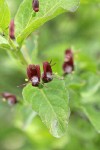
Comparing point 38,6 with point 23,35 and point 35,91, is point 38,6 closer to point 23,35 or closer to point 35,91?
point 23,35

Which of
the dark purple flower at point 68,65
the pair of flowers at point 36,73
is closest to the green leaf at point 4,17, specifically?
the pair of flowers at point 36,73

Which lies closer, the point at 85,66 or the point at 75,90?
the point at 75,90

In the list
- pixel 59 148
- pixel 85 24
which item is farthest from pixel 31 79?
pixel 85 24

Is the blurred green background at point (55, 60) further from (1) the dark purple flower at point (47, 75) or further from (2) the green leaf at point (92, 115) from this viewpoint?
(1) the dark purple flower at point (47, 75)

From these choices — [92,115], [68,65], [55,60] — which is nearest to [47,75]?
[68,65]

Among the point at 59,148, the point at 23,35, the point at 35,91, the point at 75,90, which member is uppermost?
the point at 23,35

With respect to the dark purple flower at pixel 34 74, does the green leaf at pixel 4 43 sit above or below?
above
